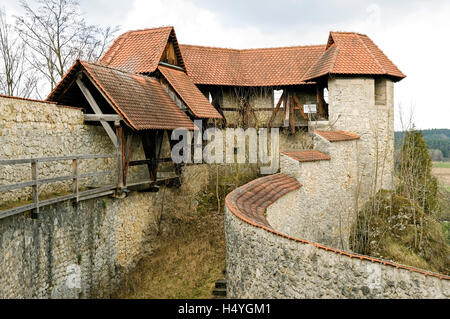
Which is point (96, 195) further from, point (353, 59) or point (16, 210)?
point (353, 59)

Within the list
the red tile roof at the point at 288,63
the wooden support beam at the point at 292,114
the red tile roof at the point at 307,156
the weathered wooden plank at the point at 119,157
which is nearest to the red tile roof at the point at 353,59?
the red tile roof at the point at 288,63

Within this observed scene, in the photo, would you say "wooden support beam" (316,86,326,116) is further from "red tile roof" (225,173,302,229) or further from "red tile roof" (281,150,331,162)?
"red tile roof" (225,173,302,229)

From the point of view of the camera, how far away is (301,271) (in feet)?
19.9

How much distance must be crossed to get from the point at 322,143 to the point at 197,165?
4.53 meters

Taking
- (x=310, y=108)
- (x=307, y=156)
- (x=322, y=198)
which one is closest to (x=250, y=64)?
(x=310, y=108)

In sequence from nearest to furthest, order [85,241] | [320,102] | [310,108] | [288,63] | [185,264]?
[85,241] → [185,264] → [320,102] → [310,108] → [288,63]

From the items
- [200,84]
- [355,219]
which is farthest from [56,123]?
[355,219]

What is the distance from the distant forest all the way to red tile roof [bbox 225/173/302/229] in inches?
284

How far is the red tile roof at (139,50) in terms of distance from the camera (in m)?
14.6

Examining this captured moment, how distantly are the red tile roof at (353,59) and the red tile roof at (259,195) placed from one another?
626 cm

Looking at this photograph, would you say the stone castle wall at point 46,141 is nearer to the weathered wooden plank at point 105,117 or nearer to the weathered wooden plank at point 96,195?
the weathered wooden plank at point 105,117

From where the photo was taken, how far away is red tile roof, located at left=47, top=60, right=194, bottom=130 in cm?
1050

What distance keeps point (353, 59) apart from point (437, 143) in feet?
228
